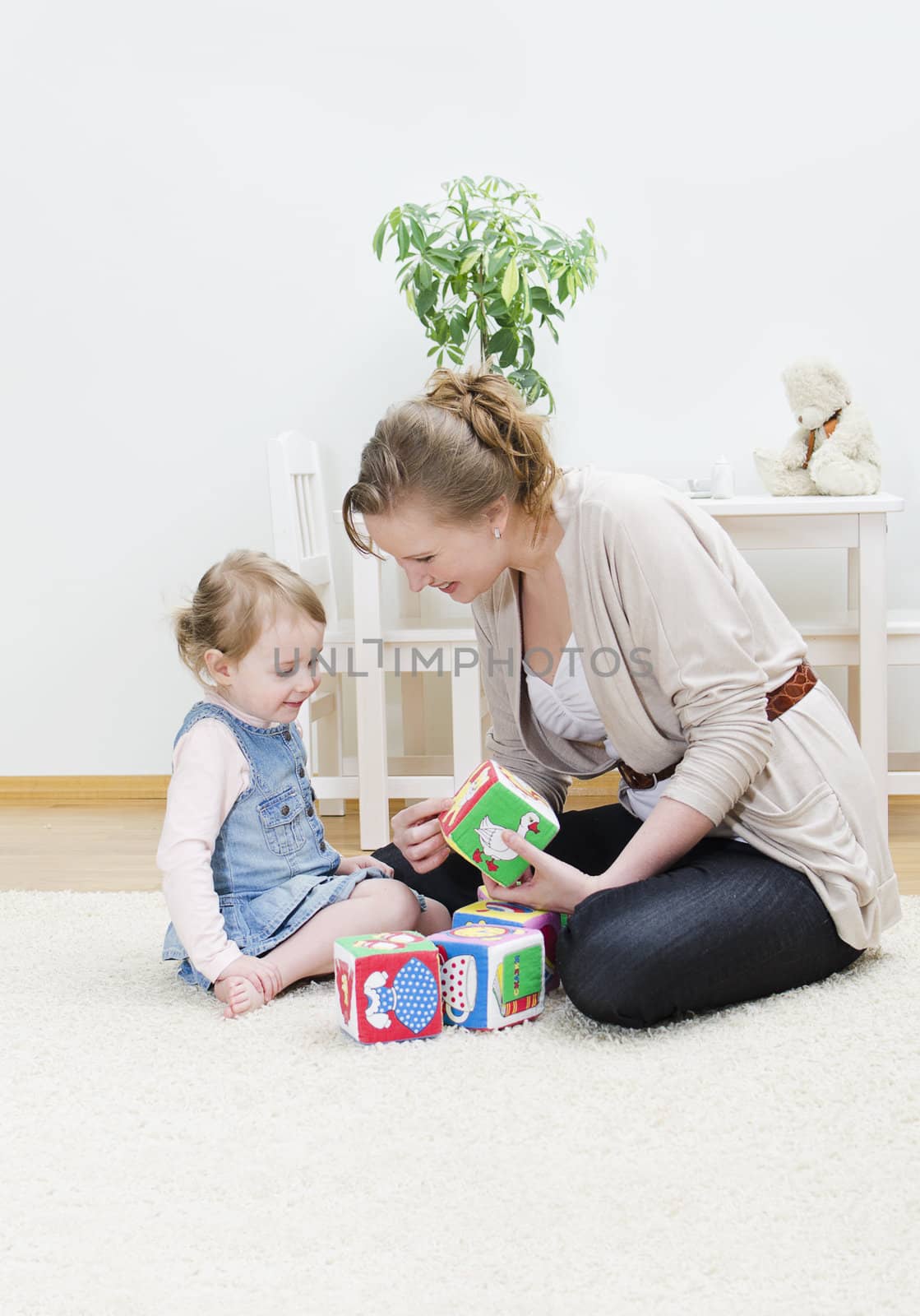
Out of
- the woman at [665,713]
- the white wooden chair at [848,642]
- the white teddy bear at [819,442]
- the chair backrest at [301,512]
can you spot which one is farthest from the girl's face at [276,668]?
the white teddy bear at [819,442]

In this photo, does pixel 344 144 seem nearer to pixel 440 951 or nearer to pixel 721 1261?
pixel 440 951

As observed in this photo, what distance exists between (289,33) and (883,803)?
78.6 inches

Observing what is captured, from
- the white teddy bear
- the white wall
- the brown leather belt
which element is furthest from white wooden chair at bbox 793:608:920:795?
the brown leather belt

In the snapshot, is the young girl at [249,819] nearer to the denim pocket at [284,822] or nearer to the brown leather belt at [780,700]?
the denim pocket at [284,822]

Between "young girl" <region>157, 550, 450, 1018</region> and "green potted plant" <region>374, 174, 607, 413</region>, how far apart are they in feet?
3.14

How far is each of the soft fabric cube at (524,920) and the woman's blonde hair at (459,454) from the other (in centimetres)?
44

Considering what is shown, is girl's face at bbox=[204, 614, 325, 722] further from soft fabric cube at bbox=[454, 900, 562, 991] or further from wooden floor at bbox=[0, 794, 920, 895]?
wooden floor at bbox=[0, 794, 920, 895]

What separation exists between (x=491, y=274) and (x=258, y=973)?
138 cm

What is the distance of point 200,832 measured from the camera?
137cm

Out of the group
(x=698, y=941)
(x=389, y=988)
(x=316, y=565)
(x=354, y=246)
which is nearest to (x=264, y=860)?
(x=389, y=988)

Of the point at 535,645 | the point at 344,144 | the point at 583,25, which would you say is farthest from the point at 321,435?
the point at 535,645

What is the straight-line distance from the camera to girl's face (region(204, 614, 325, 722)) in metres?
1.41

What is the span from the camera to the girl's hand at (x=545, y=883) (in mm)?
1311

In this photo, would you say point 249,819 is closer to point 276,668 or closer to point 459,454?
point 276,668
